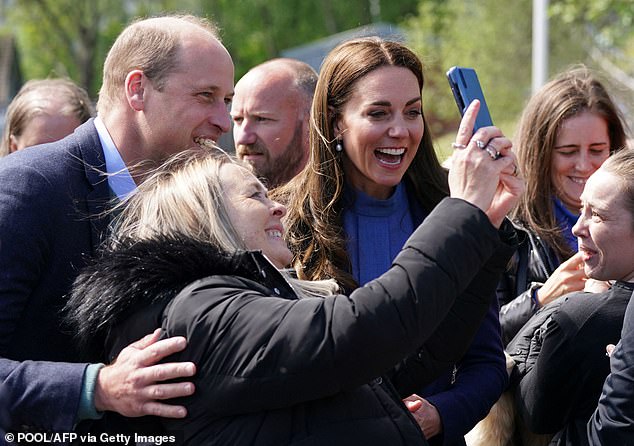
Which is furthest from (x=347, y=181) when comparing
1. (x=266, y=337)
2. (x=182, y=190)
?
(x=266, y=337)

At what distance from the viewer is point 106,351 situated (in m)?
2.65

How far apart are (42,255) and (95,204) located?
0.82 ft

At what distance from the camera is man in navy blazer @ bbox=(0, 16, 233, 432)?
2557 millimetres

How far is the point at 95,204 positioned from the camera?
3.04 metres

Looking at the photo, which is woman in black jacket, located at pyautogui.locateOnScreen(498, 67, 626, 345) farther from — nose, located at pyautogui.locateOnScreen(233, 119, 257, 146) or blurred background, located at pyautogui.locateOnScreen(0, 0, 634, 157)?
blurred background, located at pyautogui.locateOnScreen(0, 0, 634, 157)

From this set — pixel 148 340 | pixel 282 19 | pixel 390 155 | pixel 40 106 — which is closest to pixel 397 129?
pixel 390 155

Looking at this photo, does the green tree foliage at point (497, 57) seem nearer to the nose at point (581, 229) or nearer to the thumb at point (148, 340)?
the nose at point (581, 229)

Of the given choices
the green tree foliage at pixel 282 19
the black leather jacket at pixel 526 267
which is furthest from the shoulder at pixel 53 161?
the green tree foliage at pixel 282 19

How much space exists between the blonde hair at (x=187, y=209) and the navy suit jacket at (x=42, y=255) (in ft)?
0.71

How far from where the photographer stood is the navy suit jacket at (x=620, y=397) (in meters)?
2.78

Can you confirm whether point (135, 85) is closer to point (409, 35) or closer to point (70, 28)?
point (409, 35)

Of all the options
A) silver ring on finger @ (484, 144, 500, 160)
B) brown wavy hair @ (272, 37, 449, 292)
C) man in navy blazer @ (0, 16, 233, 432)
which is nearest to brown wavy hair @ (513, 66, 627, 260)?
brown wavy hair @ (272, 37, 449, 292)

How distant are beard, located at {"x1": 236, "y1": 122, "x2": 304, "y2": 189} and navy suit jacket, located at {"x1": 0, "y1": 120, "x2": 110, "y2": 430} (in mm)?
1702

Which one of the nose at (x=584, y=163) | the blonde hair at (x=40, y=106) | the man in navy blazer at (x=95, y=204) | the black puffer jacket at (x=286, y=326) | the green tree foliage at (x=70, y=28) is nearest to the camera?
the black puffer jacket at (x=286, y=326)
